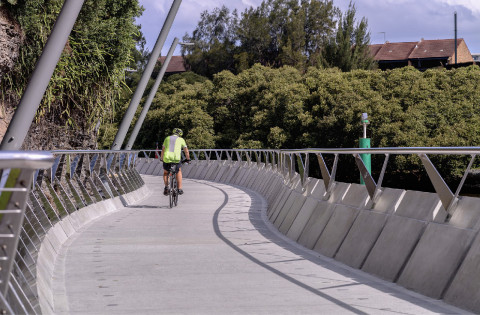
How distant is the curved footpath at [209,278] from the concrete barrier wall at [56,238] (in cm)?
11

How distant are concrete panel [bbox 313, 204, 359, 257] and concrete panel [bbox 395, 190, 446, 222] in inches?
51.6

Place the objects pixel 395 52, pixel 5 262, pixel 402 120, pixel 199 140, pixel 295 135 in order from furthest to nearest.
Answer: pixel 395 52 → pixel 199 140 → pixel 295 135 → pixel 402 120 → pixel 5 262

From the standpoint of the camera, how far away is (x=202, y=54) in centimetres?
9981

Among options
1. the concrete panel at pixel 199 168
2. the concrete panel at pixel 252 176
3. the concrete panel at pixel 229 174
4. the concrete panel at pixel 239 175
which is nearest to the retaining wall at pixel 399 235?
the concrete panel at pixel 252 176

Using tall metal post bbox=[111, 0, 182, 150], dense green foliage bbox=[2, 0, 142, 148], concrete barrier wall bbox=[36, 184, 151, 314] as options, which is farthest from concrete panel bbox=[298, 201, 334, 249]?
tall metal post bbox=[111, 0, 182, 150]

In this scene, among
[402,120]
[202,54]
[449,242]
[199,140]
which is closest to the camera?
[449,242]

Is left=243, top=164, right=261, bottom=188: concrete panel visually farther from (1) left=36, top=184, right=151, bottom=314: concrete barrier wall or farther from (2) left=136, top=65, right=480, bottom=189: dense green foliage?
(2) left=136, top=65, right=480, bottom=189: dense green foliage

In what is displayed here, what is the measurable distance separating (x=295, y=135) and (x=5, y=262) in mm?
54466

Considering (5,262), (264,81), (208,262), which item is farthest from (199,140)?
(5,262)

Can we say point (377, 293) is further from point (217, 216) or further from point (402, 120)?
point (402, 120)

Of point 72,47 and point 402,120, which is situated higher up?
point 72,47

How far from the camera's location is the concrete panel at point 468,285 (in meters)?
6.96

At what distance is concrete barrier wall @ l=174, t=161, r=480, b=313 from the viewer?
7426 mm

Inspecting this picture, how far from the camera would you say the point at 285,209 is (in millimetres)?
15375
